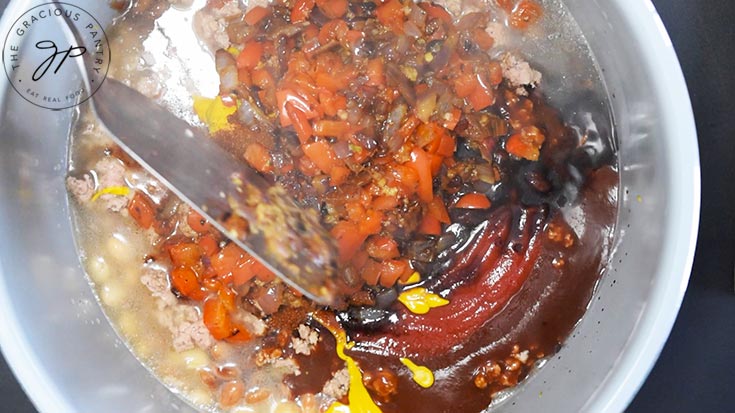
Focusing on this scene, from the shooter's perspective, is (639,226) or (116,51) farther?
(116,51)

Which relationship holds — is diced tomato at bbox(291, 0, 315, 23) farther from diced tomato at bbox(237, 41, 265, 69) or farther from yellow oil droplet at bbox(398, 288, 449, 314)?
yellow oil droplet at bbox(398, 288, 449, 314)

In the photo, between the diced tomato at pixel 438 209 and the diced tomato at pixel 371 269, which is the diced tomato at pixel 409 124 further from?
the diced tomato at pixel 371 269

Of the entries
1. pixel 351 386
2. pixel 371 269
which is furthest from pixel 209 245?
pixel 351 386

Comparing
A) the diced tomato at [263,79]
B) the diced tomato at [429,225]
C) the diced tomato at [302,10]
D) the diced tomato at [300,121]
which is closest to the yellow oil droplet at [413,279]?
the diced tomato at [429,225]

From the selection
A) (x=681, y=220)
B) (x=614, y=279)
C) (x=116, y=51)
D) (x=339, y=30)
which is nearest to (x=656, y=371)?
(x=614, y=279)

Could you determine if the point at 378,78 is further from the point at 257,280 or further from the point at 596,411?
the point at 596,411

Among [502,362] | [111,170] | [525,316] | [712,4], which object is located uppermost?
[712,4]

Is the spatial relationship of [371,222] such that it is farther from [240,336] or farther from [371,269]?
[240,336]
